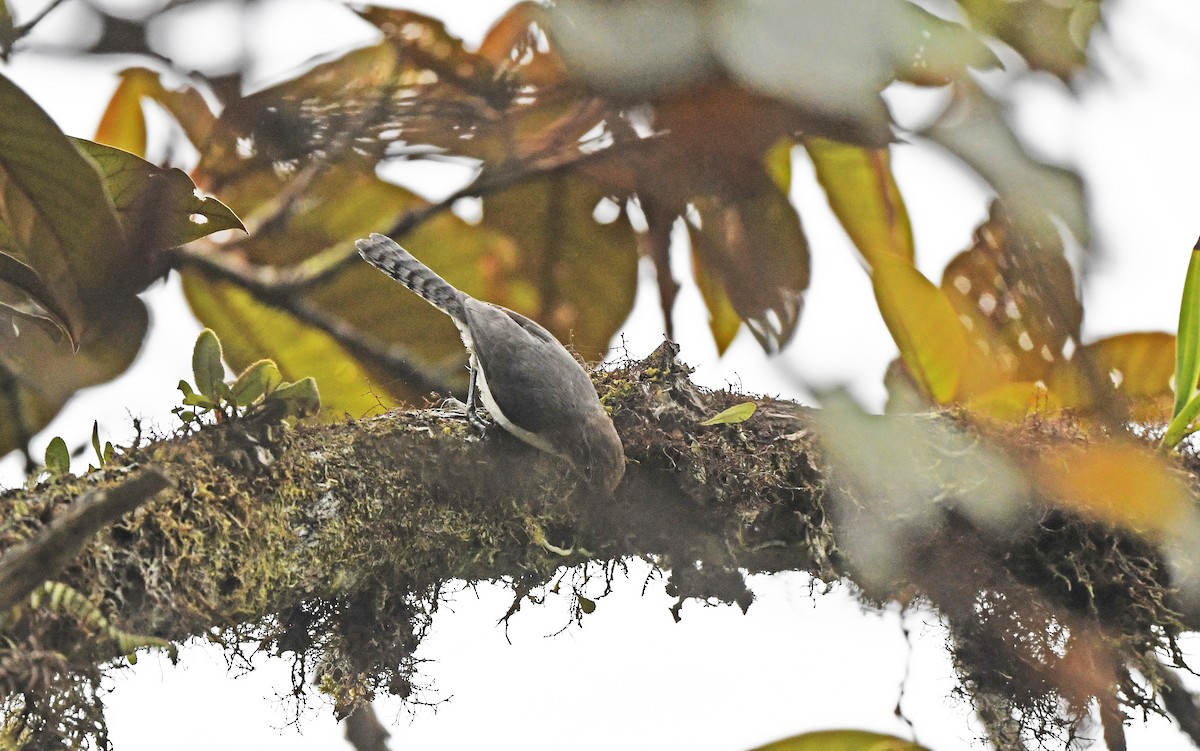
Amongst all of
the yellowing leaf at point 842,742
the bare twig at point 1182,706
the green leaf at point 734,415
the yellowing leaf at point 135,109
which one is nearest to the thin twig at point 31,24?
the yellowing leaf at point 135,109

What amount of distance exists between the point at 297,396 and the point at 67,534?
372 millimetres

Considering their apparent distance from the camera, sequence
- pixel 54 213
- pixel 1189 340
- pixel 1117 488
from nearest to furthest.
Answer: pixel 54 213
pixel 1117 488
pixel 1189 340

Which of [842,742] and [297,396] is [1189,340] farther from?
[297,396]

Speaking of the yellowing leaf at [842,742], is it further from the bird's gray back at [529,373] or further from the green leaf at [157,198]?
the green leaf at [157,198]

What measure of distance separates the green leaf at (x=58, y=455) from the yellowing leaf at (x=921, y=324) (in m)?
1.14

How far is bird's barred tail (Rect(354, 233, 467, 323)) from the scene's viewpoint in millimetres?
1707

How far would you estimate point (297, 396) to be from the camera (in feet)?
3.66

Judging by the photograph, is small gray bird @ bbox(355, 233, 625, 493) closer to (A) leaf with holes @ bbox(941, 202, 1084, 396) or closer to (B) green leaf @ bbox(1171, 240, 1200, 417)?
(A) leaf with holes @ bbox(941, 202, 1084, 396)

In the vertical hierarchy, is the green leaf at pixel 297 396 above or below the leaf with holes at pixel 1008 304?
above

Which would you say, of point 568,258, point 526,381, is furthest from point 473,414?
point 568,258

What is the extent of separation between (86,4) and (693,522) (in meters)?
1.35

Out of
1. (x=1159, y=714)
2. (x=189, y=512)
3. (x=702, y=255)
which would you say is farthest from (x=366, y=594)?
(x=1159, y=714)

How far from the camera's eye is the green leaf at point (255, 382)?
3.58ft

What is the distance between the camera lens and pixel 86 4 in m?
1.69
